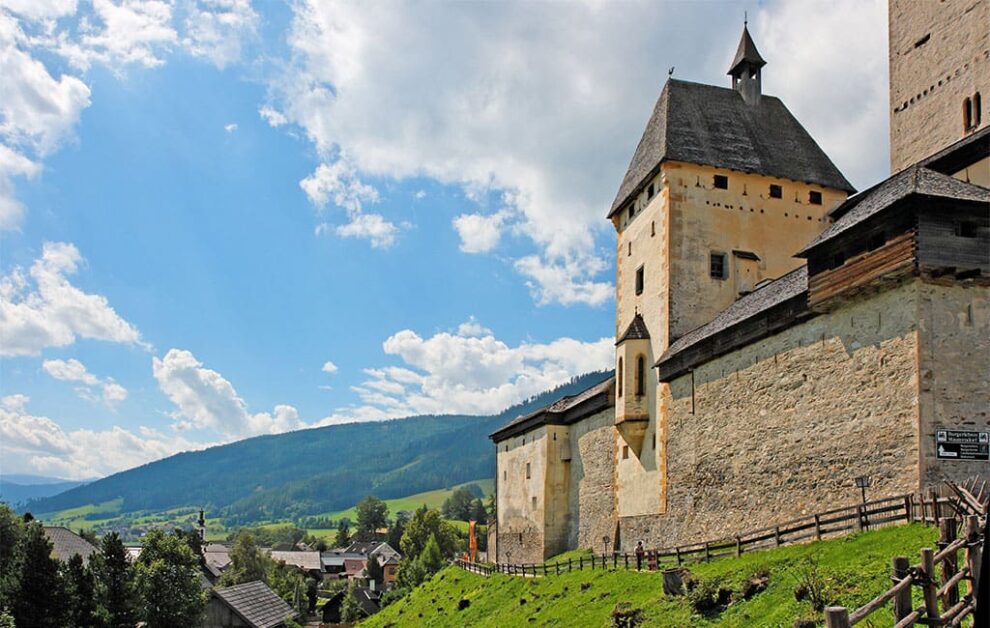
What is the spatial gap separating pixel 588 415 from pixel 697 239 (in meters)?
11.1

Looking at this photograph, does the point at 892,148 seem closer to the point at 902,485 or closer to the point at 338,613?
the point at 902,485

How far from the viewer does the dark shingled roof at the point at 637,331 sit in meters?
34.2

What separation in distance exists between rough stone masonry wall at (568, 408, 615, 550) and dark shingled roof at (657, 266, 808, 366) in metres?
7.31

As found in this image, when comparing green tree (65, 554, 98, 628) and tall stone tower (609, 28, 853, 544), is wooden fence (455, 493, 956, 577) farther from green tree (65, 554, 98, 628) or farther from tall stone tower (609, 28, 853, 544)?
green tree (65, 554, 98, 628)

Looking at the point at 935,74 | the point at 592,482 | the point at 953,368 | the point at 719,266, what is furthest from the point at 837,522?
the point at 592,482

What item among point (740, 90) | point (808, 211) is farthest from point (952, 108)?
point (740, 90)

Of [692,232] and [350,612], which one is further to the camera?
[350,612]

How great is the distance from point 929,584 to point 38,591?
115 feet

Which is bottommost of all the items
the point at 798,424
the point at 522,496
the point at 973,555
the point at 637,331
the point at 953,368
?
the point at 522,496

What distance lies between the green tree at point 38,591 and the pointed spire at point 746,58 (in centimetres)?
3457

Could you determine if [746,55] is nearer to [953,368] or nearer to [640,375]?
[640,375]

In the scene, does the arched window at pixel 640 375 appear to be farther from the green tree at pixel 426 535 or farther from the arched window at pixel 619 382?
the green tree at pixel 426 535

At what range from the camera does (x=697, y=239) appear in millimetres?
33312

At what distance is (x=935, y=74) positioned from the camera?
28922 mm
